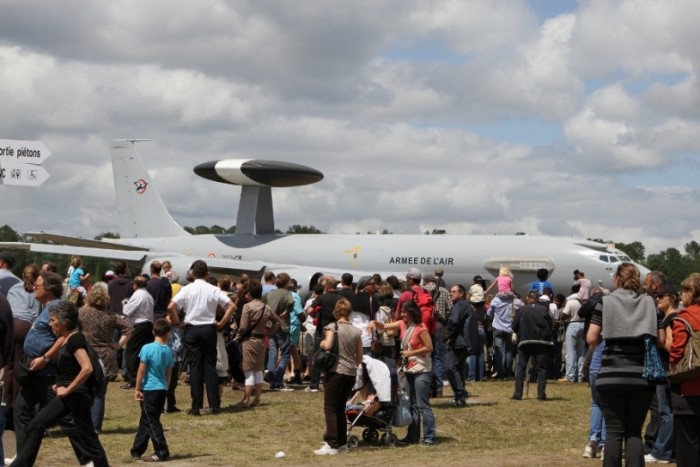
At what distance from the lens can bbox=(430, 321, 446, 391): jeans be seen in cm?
1401

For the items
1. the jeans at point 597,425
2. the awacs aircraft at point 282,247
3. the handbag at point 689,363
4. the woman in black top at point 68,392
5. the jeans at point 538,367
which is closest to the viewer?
the handbag at point 689,363

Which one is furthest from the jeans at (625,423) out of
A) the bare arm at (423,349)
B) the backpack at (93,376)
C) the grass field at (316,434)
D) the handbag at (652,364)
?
the backpack at (93,376)

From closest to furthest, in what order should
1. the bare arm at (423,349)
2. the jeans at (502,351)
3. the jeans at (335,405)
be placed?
the jeans at (335,405)
the bare arm at (423,349)
the jeans at (502,351)

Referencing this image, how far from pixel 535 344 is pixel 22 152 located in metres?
8.57

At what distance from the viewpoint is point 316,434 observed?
11.7 m

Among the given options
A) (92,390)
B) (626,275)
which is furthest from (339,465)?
(626,275)

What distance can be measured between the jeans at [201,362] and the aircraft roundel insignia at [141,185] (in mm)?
27894

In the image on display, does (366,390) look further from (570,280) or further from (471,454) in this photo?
(570,280)

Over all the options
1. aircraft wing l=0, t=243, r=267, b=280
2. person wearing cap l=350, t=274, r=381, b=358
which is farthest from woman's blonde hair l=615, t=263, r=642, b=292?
aircraft wing l=0, t=243, r=267, b=280

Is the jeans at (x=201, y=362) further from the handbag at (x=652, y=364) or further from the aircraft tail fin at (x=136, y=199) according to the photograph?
the aircraft tail fin at (x=136, y=199)

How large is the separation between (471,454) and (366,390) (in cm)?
138

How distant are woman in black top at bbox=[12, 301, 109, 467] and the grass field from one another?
139cm

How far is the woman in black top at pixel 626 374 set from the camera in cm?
782

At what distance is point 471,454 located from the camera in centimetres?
1023
